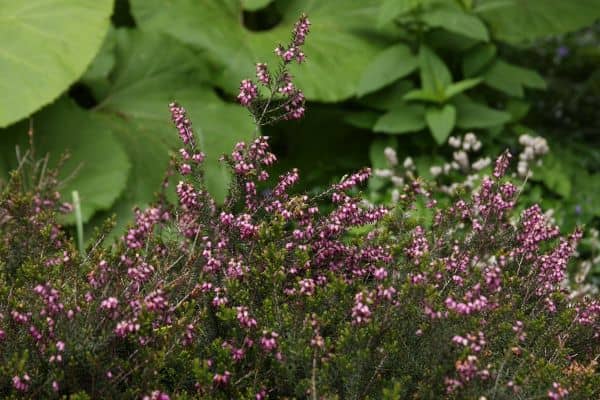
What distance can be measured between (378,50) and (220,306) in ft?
9.86

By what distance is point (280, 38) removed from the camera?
14.2ft

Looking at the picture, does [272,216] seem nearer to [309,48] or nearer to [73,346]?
[73,346]

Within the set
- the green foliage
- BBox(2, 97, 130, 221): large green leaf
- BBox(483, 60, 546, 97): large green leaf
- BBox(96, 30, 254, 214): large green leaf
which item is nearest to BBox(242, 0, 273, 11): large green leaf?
the green foliage

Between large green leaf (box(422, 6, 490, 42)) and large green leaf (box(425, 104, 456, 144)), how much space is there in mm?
364

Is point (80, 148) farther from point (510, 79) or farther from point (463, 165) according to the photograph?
point (510, 79)

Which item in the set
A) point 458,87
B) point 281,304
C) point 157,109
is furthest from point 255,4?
point 281,304

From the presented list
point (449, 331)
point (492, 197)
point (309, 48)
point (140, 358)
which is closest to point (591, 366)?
point (449, 331)

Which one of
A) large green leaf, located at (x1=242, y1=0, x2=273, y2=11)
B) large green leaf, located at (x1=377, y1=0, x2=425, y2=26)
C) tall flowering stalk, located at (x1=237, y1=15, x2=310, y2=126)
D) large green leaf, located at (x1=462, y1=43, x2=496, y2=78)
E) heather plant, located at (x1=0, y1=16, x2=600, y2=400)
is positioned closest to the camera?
heather plant, located at (x1=0, y1=16, x2=600, y2=400)

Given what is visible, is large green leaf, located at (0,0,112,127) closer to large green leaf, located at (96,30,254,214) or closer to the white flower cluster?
large green leaf, located at (96,30,254,214)

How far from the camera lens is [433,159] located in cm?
425

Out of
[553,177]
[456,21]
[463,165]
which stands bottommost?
[553,177]

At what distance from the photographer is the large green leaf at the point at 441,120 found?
398cm

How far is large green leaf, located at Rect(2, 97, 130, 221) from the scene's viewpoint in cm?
382

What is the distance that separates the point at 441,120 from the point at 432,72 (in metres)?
0.32
